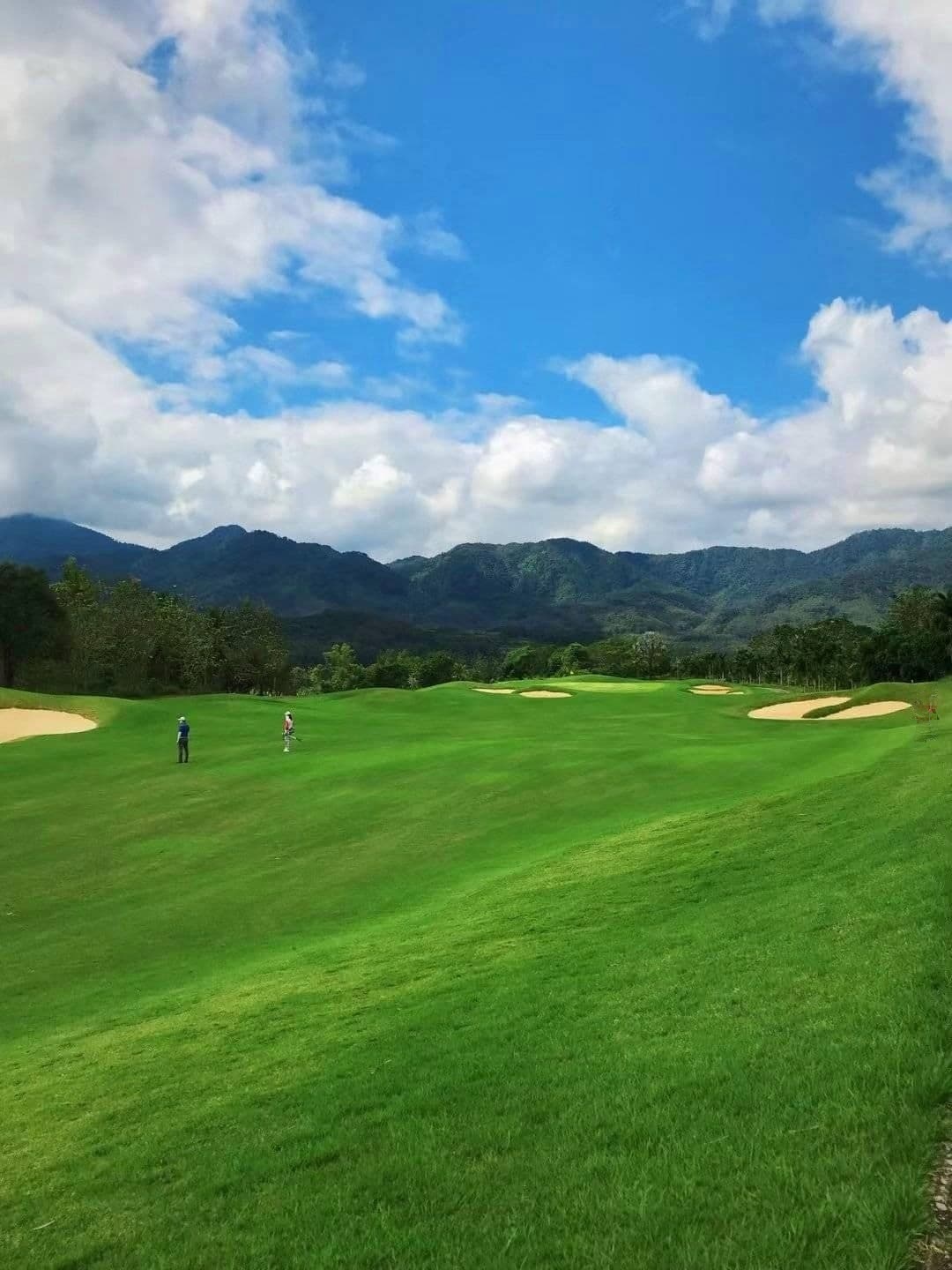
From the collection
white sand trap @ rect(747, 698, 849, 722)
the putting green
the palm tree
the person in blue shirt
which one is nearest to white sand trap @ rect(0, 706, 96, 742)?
the person in blue shirt

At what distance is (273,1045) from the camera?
1048 centimetres

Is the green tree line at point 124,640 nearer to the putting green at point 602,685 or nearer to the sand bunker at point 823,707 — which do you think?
the putting green at point 602,685

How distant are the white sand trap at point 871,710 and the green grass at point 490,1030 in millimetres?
28049

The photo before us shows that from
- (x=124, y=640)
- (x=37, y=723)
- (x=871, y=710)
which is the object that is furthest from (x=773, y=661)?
(x=37, y=723)

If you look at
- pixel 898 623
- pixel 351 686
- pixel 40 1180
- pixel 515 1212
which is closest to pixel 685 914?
pixel 515 1212

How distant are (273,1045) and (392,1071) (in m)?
2.56

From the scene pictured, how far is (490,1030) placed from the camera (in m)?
9.35

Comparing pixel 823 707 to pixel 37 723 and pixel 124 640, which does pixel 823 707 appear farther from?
pixel 124 640

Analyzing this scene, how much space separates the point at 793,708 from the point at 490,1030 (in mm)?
52051

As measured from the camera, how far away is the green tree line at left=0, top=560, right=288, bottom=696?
83.7 metres

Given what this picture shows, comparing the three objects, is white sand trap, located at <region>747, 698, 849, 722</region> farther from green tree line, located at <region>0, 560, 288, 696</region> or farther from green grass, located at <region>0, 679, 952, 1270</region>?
green tree line, located at <region>0, 560, 288, 696</region>

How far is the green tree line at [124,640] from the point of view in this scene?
275 ft

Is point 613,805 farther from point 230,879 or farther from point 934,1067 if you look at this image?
point 934,1067

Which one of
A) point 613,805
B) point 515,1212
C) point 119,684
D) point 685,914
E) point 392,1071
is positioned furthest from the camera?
point 119,684
